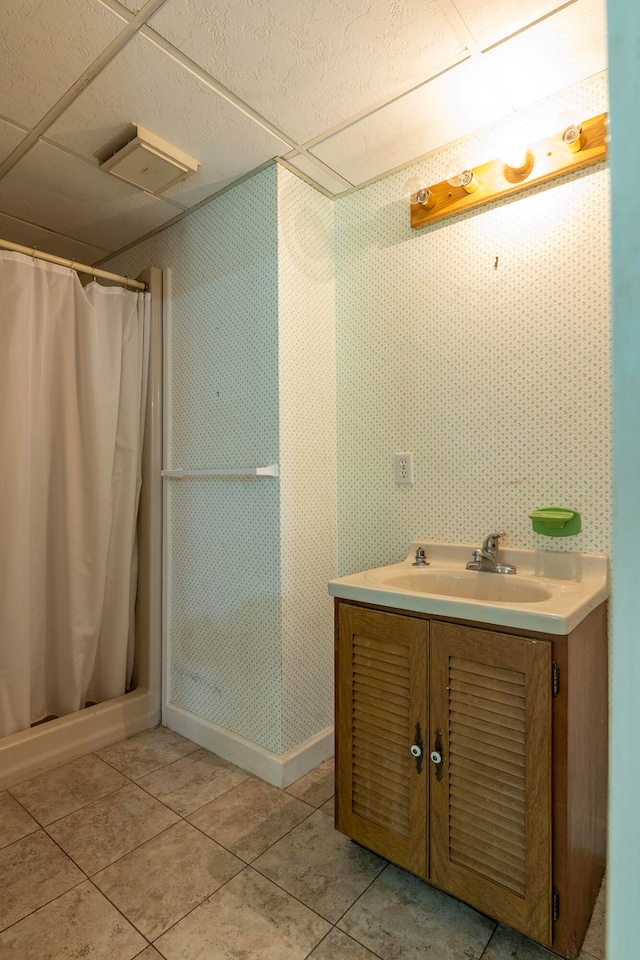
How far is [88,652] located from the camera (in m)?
2.06

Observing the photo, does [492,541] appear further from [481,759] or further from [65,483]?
[65,483]

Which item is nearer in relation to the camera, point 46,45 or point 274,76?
point 46,45

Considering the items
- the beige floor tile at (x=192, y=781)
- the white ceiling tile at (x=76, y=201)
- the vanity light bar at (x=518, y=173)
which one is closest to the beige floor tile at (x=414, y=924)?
the beige floor tile at (x=192, y=781)

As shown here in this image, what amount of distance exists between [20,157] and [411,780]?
230 cm

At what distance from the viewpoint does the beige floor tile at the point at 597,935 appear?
1.09 meters

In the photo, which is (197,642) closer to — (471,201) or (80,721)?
(80,721)

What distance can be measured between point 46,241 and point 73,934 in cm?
257

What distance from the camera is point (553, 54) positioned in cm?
131

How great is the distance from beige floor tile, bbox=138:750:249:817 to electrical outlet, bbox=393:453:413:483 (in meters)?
1.22

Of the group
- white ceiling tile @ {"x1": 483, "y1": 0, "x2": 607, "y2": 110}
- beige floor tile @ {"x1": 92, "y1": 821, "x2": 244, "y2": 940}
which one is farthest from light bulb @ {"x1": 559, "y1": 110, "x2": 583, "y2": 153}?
beige floor tile @ {"x1": 92, "y1": 821, "x2": 244, "y2": 940}

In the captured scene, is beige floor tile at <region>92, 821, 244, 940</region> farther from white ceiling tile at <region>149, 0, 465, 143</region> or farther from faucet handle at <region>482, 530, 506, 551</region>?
white ceiling tile at <region>149, 0, 465, 143</region>

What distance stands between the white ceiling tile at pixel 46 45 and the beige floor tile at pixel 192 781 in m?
2.21

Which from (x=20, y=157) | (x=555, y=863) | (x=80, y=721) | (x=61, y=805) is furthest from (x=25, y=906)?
(x=20, y=157)

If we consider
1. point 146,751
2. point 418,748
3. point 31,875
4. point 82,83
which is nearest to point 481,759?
point 418,748
